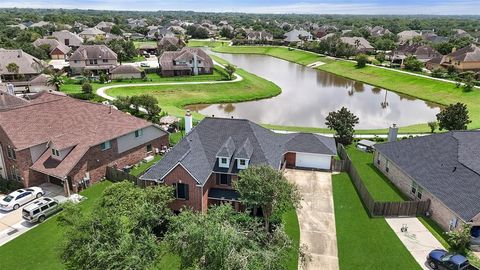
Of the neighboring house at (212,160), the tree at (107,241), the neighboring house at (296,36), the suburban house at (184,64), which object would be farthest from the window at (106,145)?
the neighboring house at (296,36)

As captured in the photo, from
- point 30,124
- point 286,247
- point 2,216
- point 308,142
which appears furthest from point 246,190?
point 30,124

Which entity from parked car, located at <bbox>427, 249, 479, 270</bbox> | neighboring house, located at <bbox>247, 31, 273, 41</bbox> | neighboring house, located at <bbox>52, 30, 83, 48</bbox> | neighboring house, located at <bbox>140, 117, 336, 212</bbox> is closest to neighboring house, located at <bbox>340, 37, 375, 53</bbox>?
neighboring house, located at <bbox>247, 31, 273, 41</bbox>

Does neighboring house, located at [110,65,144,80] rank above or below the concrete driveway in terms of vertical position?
above

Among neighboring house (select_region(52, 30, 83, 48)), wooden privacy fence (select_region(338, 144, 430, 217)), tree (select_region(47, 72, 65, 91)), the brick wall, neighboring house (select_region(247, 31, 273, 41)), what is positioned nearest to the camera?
the brick wall

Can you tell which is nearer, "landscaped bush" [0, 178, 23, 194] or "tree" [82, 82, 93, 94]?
"landscaped bush" [0, 178, 23, 194]

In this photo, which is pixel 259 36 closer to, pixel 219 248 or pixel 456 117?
pixel 456 117

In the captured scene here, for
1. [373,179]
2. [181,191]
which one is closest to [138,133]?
[181,191]

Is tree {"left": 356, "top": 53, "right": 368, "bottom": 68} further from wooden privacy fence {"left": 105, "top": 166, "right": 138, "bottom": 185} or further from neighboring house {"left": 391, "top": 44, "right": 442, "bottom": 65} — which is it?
wooden privacy fence {"left": 105, "top": 166, "right": 138, "bottom": 185}

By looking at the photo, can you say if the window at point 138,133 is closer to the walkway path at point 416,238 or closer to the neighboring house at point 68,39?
the walkway path at point 416,238
